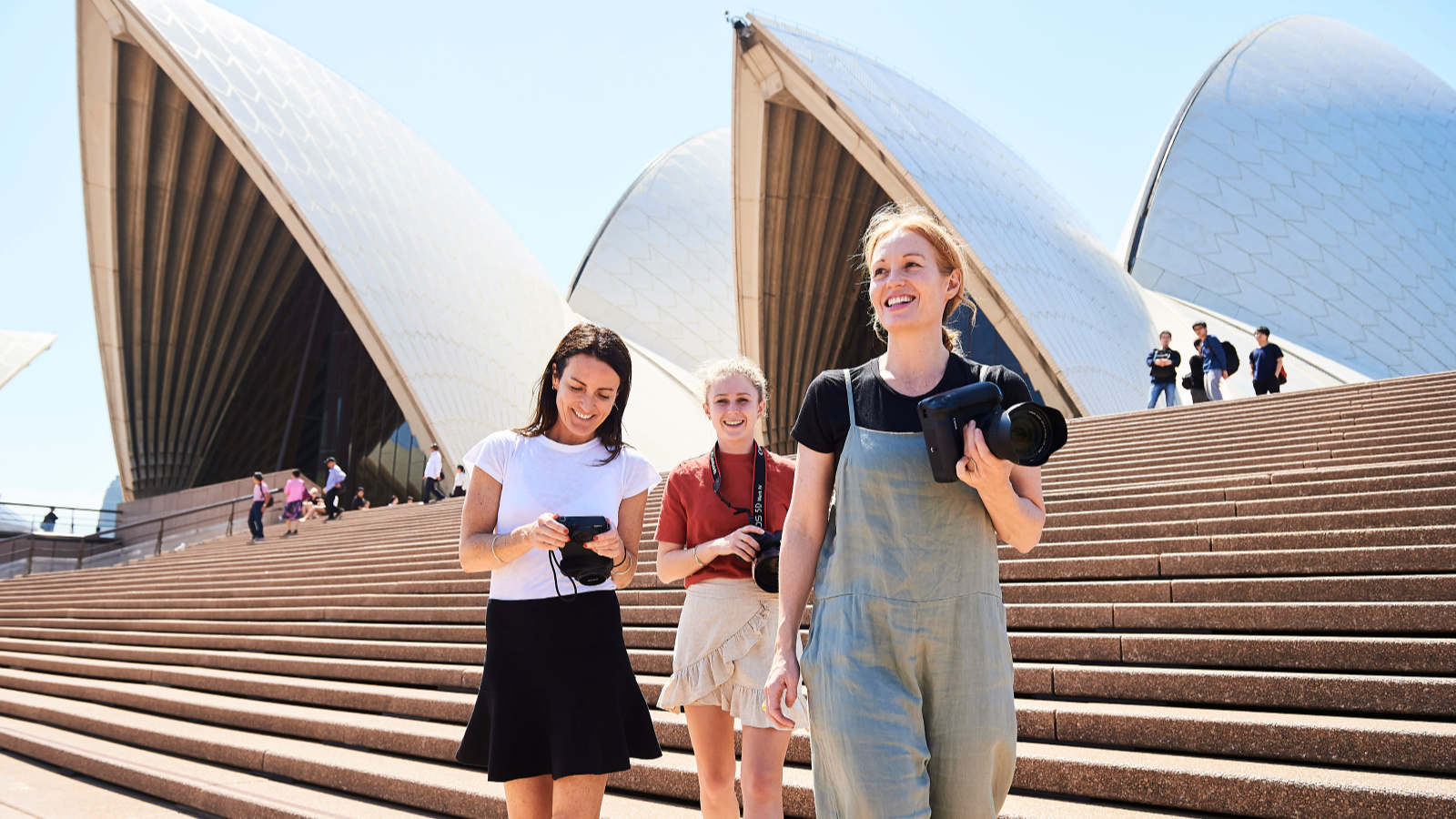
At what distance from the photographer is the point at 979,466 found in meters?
1.30

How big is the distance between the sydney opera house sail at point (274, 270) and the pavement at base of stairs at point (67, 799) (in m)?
13.7

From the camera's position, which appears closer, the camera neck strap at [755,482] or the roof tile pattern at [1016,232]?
the camera neck strap at [755,482]

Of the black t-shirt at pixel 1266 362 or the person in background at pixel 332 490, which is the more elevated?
the black t-shirt at pixel 1266 362

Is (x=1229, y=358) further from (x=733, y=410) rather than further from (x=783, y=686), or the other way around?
(x=783, y=686)

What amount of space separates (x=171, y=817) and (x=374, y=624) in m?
2.83

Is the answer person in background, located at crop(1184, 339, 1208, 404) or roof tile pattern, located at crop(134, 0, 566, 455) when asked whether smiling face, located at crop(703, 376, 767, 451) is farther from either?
A: roof tile pattern, located at crop(134, 0, 566, 455)

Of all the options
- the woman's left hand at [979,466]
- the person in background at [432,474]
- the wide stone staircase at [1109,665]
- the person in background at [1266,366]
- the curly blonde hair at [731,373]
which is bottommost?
the wide stone staircase at [1109,665]

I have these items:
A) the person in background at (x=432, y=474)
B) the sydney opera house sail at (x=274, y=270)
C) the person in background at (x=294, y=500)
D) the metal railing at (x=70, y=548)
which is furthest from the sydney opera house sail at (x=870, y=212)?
the metal railing at (x=70, y=548)

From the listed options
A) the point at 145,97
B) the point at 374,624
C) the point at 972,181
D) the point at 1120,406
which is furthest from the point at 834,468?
the point at 145,97

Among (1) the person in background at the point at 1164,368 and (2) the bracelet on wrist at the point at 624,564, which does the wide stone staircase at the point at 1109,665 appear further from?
(1) the person in background at the point at 1164,368

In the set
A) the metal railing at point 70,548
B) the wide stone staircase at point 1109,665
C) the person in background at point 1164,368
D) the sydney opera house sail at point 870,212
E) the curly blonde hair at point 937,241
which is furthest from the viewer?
the sydney opera house sail at point 870,212

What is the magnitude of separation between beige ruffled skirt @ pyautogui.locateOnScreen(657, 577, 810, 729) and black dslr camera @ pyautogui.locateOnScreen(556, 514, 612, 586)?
492 millimetres

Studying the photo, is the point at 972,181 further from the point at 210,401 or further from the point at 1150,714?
the point at 210,401

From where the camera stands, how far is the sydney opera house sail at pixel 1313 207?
2091 centimetres
